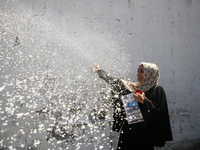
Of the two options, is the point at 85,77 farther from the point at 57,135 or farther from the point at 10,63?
the point at 10,63

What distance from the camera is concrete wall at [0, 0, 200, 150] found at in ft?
8.29

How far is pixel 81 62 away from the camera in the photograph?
272cm

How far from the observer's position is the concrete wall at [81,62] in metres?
2.53

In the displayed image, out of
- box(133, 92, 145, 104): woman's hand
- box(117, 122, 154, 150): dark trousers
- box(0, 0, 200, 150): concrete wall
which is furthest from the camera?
box(0, 0, 200, 150): concrete wall

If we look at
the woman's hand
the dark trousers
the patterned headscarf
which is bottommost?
the dark trousers

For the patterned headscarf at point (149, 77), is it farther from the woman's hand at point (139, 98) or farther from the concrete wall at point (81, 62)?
the concrete wall at point (81, 62)

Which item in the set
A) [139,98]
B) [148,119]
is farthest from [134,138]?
[139,98]

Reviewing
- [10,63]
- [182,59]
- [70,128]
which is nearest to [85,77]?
[70,128]

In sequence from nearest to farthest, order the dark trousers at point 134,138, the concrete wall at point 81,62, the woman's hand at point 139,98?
the woman's hand at point 139,98
the dark trousers at point 134,138
the concrete wall at point 81,62

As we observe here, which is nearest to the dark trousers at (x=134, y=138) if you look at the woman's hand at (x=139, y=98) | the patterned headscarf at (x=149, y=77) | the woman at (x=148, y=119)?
the woman at (x=148, y=119)

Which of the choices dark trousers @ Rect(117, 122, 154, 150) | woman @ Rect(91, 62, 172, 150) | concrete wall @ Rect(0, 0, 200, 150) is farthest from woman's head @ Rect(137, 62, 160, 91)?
concrete wall @ Rect(0, 0, 200, 150)

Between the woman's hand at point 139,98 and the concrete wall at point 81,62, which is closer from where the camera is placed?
the woman's hand at point 139,98

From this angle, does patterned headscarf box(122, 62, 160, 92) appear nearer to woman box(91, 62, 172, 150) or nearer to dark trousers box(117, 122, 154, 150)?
woman box(91, 62, 172, 150)

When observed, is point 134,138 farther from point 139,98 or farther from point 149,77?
point 149,77
